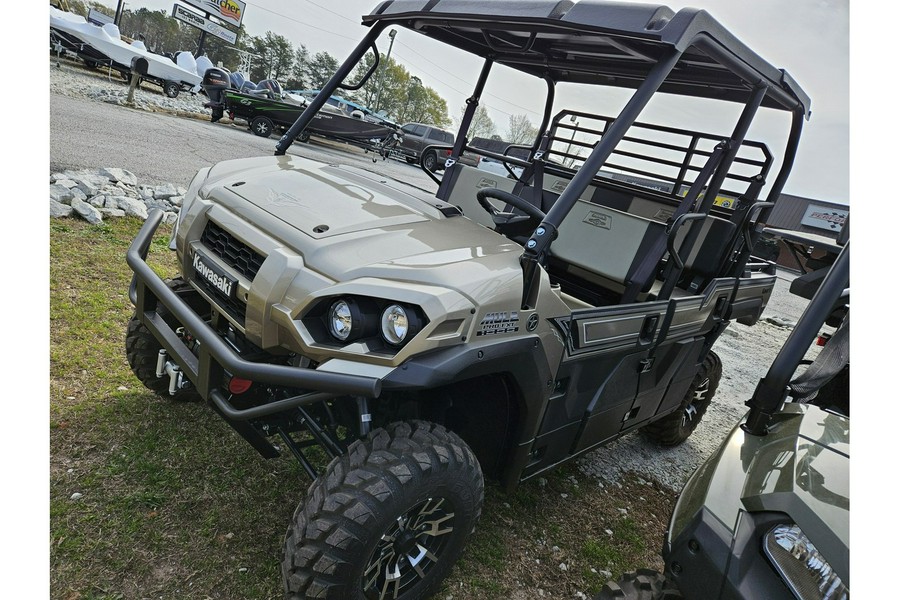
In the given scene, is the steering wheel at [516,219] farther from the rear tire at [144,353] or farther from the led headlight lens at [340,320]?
the rear tire at [144,353]

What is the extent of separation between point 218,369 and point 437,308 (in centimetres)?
81

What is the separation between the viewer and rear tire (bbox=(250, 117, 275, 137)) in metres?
16.9

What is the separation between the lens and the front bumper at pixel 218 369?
1.75 m

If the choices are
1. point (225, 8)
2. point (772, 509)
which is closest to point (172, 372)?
point (772, 509)

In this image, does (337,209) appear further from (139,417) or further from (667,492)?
(667,492)

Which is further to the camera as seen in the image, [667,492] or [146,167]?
[146,167]

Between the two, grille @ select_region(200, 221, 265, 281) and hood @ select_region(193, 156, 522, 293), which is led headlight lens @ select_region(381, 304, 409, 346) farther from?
grille @ select_region(200, 221, 265, 281)

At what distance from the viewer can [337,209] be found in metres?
2.34

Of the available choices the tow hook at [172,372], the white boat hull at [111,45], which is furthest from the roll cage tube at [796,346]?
the white boat hull at [111,45]

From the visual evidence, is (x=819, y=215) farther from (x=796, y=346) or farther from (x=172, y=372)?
(x=172, y=372)

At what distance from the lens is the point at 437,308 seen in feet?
5.95

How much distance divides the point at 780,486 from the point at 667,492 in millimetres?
2339

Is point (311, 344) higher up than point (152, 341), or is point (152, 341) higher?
point (311, 344)

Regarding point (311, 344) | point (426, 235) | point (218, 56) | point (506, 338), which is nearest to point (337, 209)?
point (426, 235)
